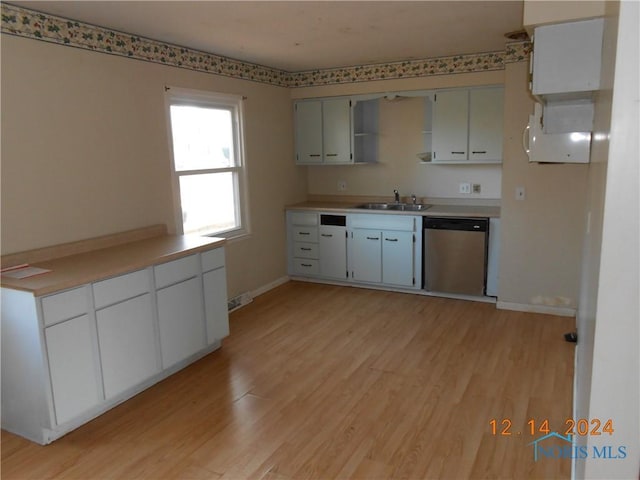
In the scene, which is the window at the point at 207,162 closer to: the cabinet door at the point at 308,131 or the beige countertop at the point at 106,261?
the beige countertop at the point at 106,261

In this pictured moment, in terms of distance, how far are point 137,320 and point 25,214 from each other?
0.92m

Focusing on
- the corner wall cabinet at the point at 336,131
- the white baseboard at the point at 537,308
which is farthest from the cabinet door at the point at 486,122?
the white baseboard at the point at 537,308

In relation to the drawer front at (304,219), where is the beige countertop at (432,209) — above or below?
above

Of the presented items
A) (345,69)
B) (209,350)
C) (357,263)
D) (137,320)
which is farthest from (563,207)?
(137,320)

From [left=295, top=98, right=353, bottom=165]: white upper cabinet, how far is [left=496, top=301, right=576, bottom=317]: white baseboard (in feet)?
7.26

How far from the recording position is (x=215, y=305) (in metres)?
3.60

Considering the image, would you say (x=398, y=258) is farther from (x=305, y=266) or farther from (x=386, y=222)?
(x=305, y=266)

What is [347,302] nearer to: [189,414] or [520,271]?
[520,271]

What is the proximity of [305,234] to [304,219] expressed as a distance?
0.57ft

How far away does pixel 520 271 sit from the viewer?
4.37m

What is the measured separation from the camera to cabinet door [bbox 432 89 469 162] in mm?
4691

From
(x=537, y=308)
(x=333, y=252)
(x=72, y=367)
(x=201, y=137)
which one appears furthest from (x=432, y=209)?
(x=72, y=367)

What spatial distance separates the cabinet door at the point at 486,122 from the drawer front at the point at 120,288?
10.9 ft

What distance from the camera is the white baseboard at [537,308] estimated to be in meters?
4.23
